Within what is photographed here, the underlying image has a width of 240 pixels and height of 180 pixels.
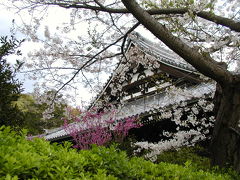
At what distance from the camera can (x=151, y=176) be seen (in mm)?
2674

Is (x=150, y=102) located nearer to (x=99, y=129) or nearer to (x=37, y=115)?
(x=99, y=129)

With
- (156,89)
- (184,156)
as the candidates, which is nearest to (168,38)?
(156,89)

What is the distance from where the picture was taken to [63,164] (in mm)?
2061

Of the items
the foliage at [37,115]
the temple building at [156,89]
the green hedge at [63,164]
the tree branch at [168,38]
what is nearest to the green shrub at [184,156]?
the temple building at [156,89]

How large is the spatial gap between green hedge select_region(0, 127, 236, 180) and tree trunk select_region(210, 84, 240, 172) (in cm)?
129

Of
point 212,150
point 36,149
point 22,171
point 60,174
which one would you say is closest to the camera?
point 22,171

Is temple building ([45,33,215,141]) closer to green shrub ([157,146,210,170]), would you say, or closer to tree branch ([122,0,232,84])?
green shrub ([157,146,210,170])

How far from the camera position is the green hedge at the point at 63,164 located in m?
1.68

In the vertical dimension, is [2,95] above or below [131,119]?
above

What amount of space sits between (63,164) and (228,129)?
305cm

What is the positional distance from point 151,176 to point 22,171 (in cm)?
143

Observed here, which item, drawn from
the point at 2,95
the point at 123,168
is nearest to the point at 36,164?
the point at 123,168

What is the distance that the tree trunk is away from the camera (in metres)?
4.11

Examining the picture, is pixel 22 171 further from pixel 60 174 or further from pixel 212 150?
pixel 212 150
